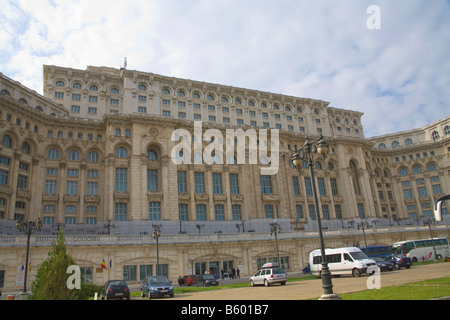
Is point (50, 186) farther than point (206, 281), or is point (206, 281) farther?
point (50, 186)

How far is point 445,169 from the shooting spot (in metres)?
78.2

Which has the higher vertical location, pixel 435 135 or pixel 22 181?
pixel 435 135

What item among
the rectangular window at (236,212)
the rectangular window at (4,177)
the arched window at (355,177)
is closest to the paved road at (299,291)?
the rectangular window at (236,212)

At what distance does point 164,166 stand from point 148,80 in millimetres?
17686

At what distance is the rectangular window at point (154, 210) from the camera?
52344mm

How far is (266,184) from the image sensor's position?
6241 cm

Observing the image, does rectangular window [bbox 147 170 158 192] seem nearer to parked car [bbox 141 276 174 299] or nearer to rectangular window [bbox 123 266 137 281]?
rectangular window [bbox 123 266 137 281]

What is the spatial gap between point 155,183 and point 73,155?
45.7 ft

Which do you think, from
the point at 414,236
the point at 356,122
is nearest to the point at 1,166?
the point at 414,236

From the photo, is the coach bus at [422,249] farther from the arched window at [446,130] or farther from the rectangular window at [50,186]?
the rectangular window at [50,186]

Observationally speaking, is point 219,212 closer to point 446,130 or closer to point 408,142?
point 408,142

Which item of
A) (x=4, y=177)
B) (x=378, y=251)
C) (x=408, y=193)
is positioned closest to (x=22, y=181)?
(x=4, y=177)

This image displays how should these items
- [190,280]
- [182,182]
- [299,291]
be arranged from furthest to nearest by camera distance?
[182,182]
[190,280]
[299,291]

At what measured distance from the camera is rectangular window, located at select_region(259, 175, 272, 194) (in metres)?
61.8
